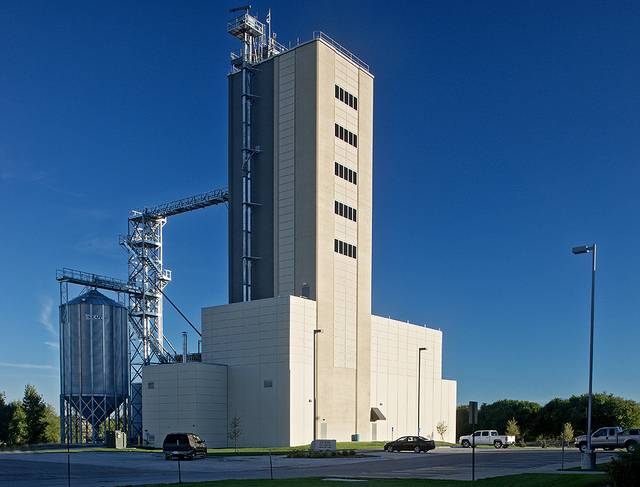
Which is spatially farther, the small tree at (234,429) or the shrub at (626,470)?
the small tree at (234,429)

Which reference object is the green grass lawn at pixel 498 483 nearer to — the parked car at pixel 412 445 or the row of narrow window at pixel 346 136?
the parked car at pixel 412 445

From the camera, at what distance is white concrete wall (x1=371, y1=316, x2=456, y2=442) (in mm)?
82000

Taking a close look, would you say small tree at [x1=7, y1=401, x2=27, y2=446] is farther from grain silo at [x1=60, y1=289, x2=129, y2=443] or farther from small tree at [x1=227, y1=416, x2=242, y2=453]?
small tree at [x1=227, y1=416, x2=242, y2=453]

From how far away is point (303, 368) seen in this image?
68.4m

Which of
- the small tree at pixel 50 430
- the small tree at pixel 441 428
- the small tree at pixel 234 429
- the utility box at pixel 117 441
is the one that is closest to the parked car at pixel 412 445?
the small tree at pixel 234 429

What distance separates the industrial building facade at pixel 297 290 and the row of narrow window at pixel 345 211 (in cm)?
20

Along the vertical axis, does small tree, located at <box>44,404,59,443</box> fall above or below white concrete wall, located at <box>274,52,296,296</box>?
below

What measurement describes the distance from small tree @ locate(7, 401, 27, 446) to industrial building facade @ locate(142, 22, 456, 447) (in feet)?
107

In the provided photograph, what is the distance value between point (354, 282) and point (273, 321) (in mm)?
13236

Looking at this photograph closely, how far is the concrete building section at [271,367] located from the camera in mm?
66875

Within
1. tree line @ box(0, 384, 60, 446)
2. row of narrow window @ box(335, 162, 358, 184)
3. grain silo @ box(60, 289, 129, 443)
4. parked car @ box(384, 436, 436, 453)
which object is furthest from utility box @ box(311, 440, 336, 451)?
tree line @ box(0, 384, 60, 446)

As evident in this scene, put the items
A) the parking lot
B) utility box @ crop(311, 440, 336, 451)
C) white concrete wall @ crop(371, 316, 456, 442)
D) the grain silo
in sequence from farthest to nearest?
the grain silo → white concrete wall @ crop(371, 316, 456, 442) → utility box @ crop(311, 440, 336, 451) → the parking lot

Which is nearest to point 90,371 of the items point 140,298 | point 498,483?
point 140,298

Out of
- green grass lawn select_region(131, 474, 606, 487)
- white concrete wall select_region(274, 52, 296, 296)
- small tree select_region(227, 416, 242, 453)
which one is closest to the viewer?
green grass lawn select_region(131, 474, 606, 487)
